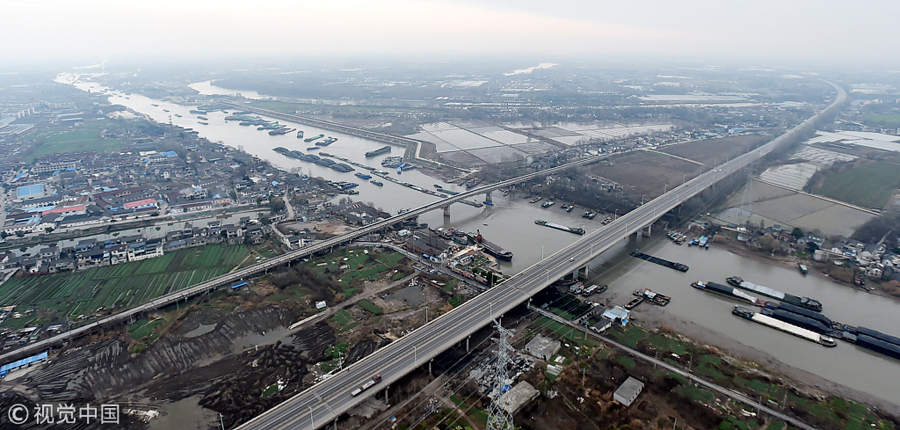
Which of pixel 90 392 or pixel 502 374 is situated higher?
pixel 502 374

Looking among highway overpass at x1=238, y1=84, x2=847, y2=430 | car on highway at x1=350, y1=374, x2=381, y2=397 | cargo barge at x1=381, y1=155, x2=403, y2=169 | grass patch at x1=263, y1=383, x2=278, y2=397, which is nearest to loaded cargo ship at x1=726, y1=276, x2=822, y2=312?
highway overpass at x1=238, y1=84, x2=847, y2=430

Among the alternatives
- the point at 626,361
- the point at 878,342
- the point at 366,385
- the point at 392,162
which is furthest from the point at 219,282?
the point at 878,342

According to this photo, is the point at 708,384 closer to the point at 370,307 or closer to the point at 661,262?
the point at 661,262

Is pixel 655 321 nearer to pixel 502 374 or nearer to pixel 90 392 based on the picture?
pixel 502 374

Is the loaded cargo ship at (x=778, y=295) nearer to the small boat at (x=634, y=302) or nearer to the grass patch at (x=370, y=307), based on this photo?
the small boat at (x=634, y=302)

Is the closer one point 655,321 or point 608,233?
point 655,321

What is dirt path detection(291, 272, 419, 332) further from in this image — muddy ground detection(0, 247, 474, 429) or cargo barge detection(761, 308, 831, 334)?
cargo barge detection(761, 308, 831, 334)

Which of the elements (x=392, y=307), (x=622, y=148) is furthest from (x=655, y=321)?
(x=622, y=148)
